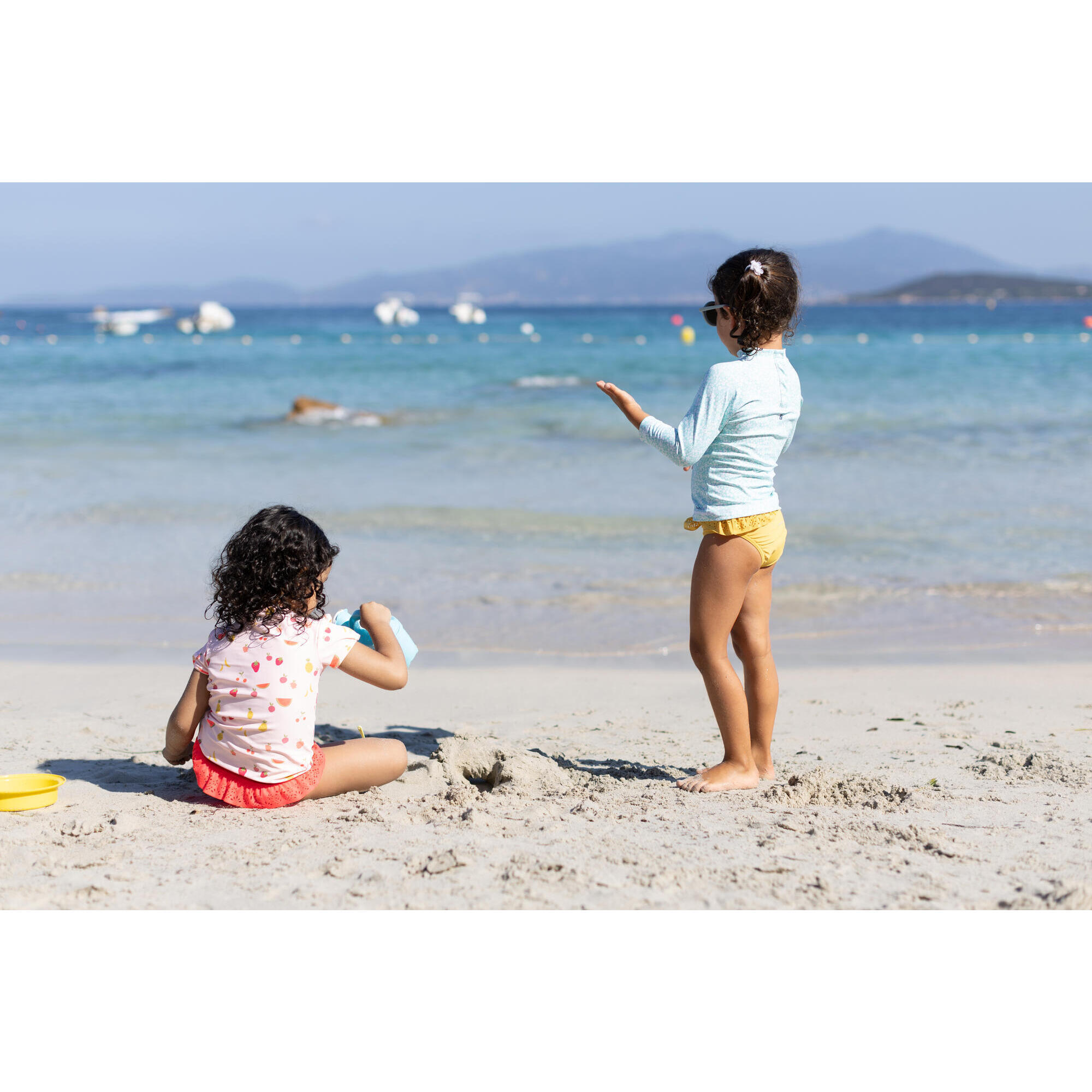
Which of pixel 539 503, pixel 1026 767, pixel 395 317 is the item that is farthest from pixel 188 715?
pixel 395 317

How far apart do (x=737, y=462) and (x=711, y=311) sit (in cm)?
48

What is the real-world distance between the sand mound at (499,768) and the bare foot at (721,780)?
380 mm

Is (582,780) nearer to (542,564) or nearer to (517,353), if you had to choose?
(542,564)

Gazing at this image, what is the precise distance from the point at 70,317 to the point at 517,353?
191 feet

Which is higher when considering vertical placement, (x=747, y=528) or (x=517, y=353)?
(x=517, y=353)

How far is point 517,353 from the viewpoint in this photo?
98.9ft

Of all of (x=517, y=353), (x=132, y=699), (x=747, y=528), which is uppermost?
(x=517, y=353)

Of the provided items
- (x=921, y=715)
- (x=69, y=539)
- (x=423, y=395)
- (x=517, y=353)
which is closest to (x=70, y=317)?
(x=517, y=353)

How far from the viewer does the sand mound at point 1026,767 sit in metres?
3.31

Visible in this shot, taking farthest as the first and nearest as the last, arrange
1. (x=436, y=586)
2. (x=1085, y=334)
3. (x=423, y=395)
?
1. (x=1085, y=334)
2. (x=423, y=395)
3. (x=436, y=586)

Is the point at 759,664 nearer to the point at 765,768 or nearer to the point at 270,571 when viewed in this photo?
the point at 765,768

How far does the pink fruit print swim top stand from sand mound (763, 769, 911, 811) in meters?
1.37

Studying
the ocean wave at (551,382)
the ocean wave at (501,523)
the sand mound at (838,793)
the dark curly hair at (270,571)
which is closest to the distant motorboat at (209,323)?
the ocean wave at (551,382)

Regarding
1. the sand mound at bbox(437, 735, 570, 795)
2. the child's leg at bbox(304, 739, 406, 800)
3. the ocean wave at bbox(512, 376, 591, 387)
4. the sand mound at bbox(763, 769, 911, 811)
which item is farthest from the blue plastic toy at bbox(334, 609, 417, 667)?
the ocean wave at bbox(512, 376, 591, 387)
